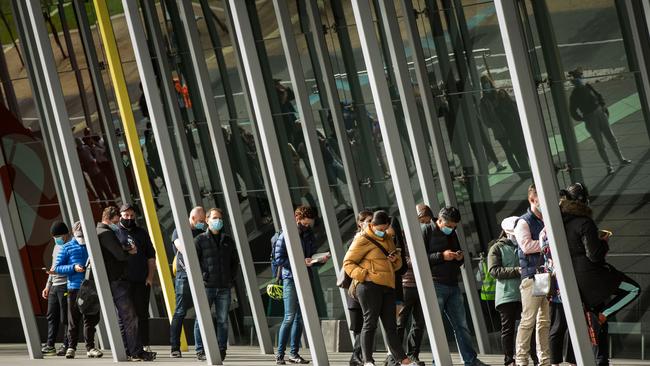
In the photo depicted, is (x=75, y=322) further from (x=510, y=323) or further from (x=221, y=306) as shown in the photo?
(x=510, y=323)

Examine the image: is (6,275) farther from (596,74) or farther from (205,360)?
(596,74)

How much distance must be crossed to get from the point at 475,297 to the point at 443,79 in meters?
2.73

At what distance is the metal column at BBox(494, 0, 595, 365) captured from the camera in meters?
13.4

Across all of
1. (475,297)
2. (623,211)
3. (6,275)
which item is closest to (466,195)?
(475,297)

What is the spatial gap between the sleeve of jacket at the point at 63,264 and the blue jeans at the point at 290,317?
321 centimetres

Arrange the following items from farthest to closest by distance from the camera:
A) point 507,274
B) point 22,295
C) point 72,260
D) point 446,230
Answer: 1. point 22,295
2. point 72,260
3. point 446,230
4. point 507,274

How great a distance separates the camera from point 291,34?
20.7m

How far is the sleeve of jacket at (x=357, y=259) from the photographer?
1525 centimetres

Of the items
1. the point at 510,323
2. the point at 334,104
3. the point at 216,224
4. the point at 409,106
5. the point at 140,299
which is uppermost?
the point at 334,104

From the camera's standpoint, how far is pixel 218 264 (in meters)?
18.3

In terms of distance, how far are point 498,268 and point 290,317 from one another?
138 inches

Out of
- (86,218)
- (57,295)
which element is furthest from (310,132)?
(57,295)

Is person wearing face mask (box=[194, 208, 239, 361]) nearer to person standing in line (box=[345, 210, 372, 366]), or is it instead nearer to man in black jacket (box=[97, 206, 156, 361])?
man in black jacket (box=[97, 206, 156, 361])

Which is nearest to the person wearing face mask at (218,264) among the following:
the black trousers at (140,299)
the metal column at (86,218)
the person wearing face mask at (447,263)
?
the black trousers at (140,299)
